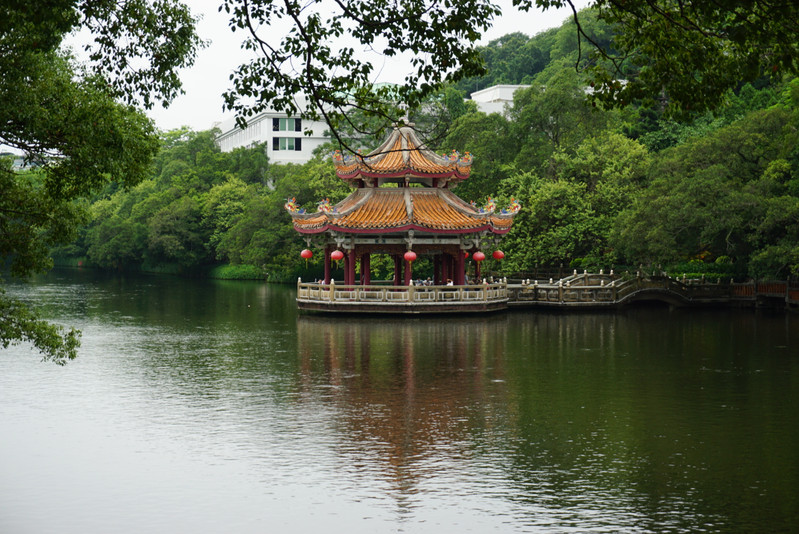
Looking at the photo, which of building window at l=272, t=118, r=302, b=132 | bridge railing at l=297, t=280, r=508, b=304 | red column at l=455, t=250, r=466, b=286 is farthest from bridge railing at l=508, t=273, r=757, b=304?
building window at l=272, t=118, r=302, b=132

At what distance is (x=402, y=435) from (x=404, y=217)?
69.0ft

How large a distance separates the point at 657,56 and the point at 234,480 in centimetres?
740

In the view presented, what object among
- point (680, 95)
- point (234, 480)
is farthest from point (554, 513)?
point (680, 95)

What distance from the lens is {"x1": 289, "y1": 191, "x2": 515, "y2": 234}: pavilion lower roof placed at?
34750mm

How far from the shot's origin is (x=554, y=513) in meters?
10.7

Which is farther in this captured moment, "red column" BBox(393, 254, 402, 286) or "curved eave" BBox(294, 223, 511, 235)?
"red column" BBox(393, 254, 402, 286)

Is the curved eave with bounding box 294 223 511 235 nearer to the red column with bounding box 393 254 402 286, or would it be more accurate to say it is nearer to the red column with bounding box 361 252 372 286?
the red column with bounding box 361 252 372 286

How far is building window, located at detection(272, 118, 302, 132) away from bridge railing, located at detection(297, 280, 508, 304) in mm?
49414

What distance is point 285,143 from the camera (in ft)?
277

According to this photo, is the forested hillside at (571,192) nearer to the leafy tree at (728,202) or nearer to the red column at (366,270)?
the leafy tree at (728,202)

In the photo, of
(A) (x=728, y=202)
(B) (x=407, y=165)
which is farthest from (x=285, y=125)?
(A) (x=728, y=202)

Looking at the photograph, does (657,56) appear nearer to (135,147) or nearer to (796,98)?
(135,147)

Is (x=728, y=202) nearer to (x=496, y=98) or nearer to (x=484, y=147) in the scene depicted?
(x=484, y=147)

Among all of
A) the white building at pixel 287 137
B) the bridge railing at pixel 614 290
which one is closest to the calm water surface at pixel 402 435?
the bridge railing at pixel 614 290
